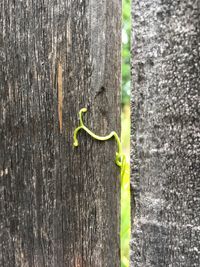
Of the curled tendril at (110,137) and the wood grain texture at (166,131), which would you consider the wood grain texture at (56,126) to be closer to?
the curled tendril at (110,137)

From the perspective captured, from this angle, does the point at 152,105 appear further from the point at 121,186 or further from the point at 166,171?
the point at 121,186

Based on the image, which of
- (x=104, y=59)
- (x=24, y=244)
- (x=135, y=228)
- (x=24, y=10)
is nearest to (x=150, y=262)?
(x=135, y=228)

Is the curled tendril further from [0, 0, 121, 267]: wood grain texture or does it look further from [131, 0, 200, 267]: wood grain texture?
[131, 0, 200, 267]: wood grain texture

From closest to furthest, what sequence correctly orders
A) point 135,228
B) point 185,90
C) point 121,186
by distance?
point 185,90 → point 135,228 → point 121,186

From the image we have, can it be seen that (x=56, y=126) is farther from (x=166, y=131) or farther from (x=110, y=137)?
(x=166, y=131)

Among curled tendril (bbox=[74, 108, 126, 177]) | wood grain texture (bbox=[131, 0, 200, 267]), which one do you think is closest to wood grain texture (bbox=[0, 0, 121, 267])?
curled tendril (bbox=[74, 108, 126, 177])

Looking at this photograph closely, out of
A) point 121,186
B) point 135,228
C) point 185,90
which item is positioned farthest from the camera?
point 121,186

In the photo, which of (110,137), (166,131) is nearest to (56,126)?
(110,137)
